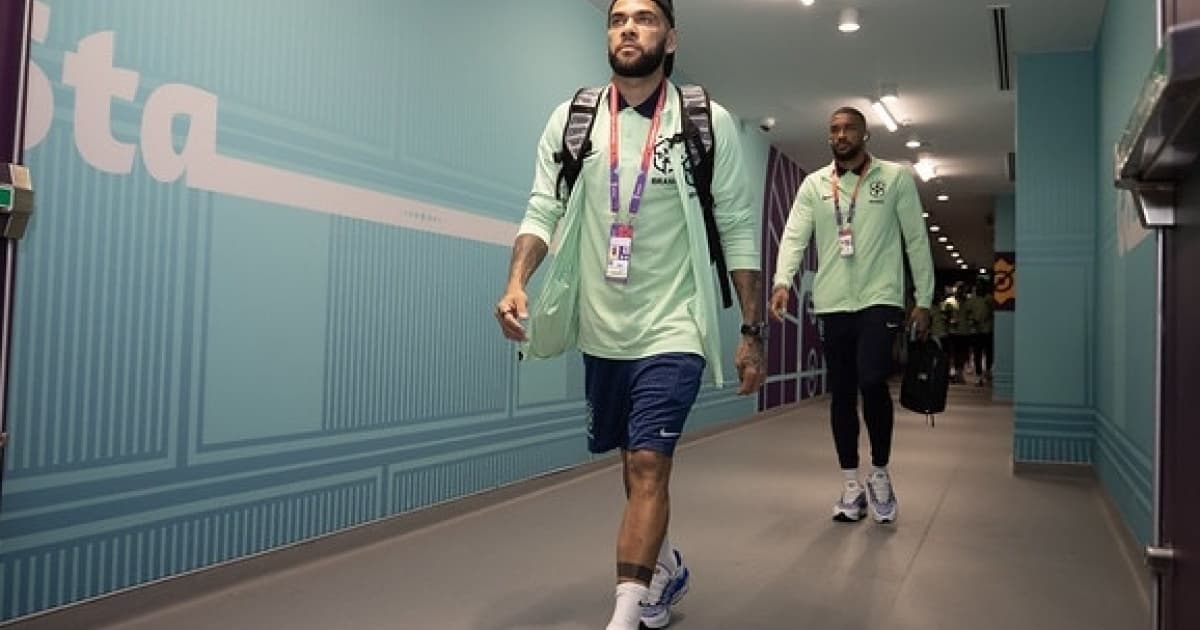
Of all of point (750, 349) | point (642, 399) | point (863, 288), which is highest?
point (863, 288)

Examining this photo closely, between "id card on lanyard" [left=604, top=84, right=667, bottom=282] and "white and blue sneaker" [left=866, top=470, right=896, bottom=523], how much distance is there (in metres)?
1.92

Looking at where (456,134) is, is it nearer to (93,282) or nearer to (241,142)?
(241,142)

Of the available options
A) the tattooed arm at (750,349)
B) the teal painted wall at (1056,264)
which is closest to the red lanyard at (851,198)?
the tattooed arm at (750,349)

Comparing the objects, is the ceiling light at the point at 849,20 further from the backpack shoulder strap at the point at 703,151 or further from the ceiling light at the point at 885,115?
the backpack shoulder strap at the point at 703,151

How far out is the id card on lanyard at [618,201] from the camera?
82.4 inches

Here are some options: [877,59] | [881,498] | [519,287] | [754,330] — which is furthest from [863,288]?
[877,59]

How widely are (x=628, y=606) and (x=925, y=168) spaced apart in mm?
9738

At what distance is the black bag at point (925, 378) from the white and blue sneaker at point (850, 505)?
0.50m

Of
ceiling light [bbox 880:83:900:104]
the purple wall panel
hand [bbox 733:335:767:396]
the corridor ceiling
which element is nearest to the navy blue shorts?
hand [bbox 733:335:767:396]

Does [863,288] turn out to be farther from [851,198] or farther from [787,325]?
[787,325]

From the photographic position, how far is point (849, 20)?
5227 millimetres

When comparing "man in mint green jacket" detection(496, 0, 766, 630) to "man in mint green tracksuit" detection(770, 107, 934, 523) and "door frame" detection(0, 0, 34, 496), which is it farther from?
"man in mint green tracksuit" detection(770, 107, 934, 523)

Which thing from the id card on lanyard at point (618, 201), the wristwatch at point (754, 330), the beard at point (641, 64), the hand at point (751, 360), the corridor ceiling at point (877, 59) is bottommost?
the hand at point (751, 360)

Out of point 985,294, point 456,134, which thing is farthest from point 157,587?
point 985,294
